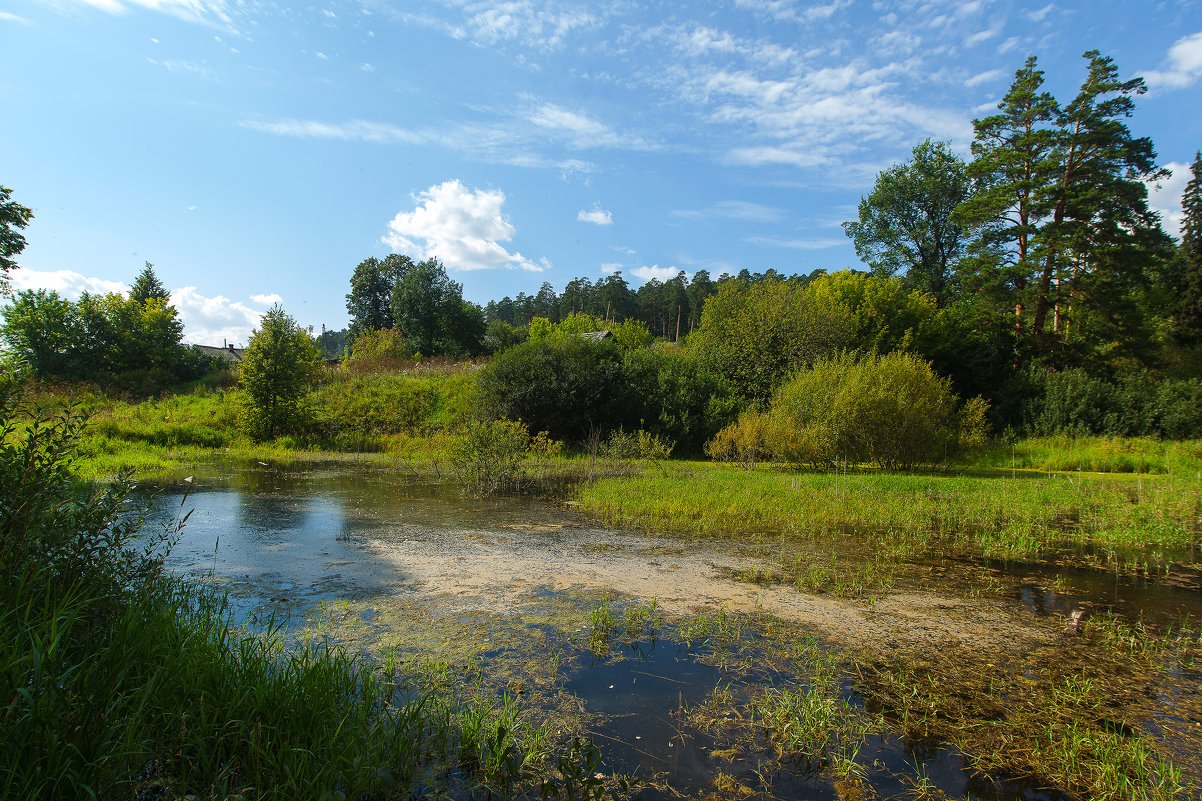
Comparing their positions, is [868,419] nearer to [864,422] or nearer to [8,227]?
[864,422]

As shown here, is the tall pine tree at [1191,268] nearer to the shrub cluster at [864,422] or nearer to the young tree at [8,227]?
the shrub cluster at [864,422]

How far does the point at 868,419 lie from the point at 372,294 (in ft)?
162

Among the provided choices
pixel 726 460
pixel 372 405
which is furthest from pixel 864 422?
pixel 372 405

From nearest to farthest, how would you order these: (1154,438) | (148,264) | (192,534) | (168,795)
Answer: (168,795) → (192,534) → (1154,438) → (148,264)

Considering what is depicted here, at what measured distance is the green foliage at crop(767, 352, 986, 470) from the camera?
622 inches

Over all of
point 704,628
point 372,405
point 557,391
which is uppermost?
point 557,391

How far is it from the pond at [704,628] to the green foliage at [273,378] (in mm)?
13609

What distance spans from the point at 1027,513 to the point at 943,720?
9.06 meters

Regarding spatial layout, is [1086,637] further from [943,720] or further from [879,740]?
[879,740]

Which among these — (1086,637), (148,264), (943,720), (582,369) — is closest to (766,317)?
(582,369)

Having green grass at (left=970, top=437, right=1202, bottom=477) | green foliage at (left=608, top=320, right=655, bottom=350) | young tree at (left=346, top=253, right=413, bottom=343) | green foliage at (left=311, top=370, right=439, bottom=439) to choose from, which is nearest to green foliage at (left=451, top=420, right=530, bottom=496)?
green foliage at (left=311, top=370, right=439, bottom=439)

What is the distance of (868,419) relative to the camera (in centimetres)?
1595

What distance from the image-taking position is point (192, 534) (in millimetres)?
8703

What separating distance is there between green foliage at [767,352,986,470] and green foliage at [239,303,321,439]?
18377mm
